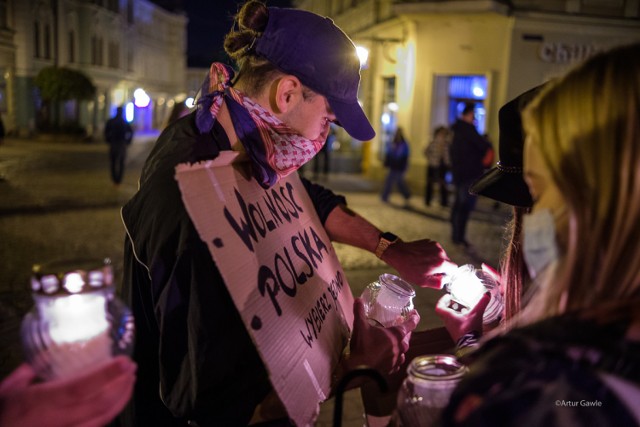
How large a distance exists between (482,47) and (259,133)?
45.6 feet

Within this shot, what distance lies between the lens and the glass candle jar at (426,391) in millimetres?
1167

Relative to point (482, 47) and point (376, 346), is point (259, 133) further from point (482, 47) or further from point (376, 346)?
point (482, 47)

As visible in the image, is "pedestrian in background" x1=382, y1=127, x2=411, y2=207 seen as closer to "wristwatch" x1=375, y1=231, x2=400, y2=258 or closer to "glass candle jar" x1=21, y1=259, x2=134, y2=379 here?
"wristwatch" x1=375, y1=231, x2=400, y2=258

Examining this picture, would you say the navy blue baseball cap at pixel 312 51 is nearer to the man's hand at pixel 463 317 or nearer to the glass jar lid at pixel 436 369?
the man's hand at pixel 463 317

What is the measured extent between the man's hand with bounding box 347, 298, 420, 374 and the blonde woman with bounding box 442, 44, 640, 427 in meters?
0.61

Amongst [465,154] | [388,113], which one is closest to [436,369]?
[465,154]

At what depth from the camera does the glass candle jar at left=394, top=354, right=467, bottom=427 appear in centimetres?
117

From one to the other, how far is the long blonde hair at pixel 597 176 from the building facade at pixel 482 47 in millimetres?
13477

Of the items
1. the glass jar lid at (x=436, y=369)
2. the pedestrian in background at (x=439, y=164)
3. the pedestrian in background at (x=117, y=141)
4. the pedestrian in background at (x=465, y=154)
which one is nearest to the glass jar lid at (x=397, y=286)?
the glass jar lid at (x=436, y=369)

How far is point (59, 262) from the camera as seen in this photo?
109 cm

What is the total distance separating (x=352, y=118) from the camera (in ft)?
6.27

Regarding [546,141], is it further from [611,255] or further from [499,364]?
[499,364]

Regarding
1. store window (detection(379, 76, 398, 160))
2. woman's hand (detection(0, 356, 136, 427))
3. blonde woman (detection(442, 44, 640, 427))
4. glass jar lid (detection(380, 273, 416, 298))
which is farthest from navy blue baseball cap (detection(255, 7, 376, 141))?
store window (detection(379, 76, 398, 160))

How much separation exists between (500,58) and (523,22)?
95 centimetres
